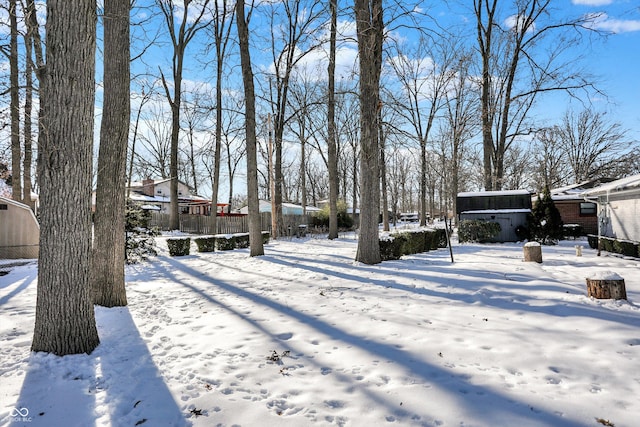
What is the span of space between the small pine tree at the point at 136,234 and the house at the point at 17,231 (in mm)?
3486

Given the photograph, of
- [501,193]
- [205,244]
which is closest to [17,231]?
[205,244]

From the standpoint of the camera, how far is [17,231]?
11.0m

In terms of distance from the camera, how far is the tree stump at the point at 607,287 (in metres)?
4.85

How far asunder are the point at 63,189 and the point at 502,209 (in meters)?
18.3

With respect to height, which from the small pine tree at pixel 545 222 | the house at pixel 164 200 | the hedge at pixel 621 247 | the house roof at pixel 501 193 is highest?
the house at pixel 164 200

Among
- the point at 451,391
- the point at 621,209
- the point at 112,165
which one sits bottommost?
the point at 451,391

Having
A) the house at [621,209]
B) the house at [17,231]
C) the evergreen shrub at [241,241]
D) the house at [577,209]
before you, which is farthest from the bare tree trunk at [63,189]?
the house at [577,209]

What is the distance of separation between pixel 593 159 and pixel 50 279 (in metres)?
42.5

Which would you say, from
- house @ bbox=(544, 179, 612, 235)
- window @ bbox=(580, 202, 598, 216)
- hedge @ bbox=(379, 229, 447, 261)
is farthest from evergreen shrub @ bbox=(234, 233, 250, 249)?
window @ bbox=(580, 202, 598, 216)

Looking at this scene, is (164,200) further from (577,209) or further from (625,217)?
(625,217)

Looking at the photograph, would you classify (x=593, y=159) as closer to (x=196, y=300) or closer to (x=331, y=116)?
(x=331, y=116)

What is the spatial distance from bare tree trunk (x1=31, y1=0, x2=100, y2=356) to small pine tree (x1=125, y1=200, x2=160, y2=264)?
682 cm

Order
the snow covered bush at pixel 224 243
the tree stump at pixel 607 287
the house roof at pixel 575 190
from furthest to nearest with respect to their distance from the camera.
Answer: the house roof at pixel 575 190
the snow covered bush at pixel 224 243
the tree stump at pixel 607 287

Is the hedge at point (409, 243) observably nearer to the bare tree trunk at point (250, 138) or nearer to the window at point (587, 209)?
the bare tree trunk at point (250, 138)
